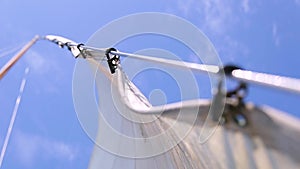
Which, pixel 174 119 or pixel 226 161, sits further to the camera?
pixel 174 119

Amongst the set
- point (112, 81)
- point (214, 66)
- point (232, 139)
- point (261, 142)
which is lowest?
point (261, 142)

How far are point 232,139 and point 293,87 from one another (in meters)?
0.54

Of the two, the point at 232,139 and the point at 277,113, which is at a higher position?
the point at 232,139

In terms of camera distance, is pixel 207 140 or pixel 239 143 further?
pixel 207 140

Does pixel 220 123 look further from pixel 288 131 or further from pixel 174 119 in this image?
pixel 174 119

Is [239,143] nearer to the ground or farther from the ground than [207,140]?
nearer to the ground

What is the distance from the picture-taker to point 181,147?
8.89ft

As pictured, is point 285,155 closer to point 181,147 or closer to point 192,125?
point 192,125

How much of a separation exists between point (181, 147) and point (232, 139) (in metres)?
1.01

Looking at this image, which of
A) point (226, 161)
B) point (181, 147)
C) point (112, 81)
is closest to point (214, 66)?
point (226, 161)

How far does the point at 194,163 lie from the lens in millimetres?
2418

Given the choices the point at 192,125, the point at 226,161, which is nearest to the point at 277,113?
the point at 226,161

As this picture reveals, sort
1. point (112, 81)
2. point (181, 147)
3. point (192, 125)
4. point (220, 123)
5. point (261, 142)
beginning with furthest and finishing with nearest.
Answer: point (112, 81), point (181, 147), point (192, 125), point (220, 123), point (261, 142)

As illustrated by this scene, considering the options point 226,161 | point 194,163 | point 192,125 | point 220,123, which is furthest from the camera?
point 194,163
